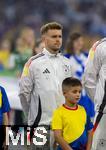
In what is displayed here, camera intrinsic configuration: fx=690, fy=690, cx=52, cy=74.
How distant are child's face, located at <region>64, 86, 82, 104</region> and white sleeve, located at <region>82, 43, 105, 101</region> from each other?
7.1 inches

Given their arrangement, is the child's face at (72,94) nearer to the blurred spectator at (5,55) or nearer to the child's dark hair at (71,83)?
the child's dark hair at (71,83)

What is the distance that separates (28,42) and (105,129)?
7.64 meters

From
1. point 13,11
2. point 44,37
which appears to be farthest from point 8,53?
point 44,37

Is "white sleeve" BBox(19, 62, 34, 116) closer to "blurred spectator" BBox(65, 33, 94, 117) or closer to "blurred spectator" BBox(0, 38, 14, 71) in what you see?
"blurred spectator" BBox(65, 33, 94, 117)

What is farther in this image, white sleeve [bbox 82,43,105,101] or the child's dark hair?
the child's dark hair

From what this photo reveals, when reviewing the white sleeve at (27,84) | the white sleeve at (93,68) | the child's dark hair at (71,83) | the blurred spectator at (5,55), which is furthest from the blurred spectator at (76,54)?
the blurred spectator at (5,55)

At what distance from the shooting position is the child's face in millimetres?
7508

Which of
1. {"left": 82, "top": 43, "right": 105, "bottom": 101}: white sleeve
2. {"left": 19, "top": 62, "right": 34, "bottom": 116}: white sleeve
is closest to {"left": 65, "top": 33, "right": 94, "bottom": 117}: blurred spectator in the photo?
{"left": 19, "top": 62, "right": 34, "bottom": 116}: white sleeve

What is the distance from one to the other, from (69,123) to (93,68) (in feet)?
2.13

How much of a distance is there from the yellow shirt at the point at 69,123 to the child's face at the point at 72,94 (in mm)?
112

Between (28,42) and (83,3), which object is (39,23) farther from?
(28,42)

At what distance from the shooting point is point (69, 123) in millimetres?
7434

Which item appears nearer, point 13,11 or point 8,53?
point 8,53

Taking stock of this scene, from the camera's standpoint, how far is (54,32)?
26.5 feet
